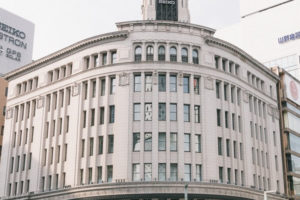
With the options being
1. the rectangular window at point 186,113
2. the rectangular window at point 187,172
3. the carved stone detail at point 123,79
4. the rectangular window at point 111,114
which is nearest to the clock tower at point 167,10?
the carved stone detail at point 123,79

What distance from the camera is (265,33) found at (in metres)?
108

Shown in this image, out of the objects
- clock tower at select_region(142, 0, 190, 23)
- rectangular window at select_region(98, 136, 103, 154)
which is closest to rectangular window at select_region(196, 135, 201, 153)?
rectangular window at select_region(98, 136, 103, 154)

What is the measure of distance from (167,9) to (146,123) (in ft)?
62.7

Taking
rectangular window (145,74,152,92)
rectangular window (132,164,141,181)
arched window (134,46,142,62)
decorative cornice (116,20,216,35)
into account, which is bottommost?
rectangular window (132,164,141,181)

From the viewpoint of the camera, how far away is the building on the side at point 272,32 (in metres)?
101

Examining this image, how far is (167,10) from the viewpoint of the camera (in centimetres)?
5712

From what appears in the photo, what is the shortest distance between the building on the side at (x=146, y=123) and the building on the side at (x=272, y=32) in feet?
162

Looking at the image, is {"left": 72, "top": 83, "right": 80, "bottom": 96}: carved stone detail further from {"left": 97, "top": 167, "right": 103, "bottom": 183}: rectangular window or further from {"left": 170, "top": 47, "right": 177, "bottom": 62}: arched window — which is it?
{"left": 170, "top": 47, "right": 177, "bottom": 62}: arched window

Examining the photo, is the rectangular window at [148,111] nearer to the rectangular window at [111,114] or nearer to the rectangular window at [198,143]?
the rectangular window at [111,114]

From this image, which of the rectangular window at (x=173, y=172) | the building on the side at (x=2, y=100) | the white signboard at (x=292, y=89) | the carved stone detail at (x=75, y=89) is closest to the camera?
the rectangular window at (x=173, y=172)

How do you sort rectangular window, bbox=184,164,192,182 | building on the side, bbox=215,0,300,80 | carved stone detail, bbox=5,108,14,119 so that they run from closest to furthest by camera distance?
rectangular window, bbox=184,164,192,182 → carved stone detail, bbox=5,108,14,119 → building on the side, bbox=215,0,300,80

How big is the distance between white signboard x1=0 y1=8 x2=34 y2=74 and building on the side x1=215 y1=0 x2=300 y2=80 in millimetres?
53005

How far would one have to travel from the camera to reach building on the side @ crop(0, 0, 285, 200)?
43.3 meters

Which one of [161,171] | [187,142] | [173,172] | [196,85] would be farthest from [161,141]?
[196,85]
